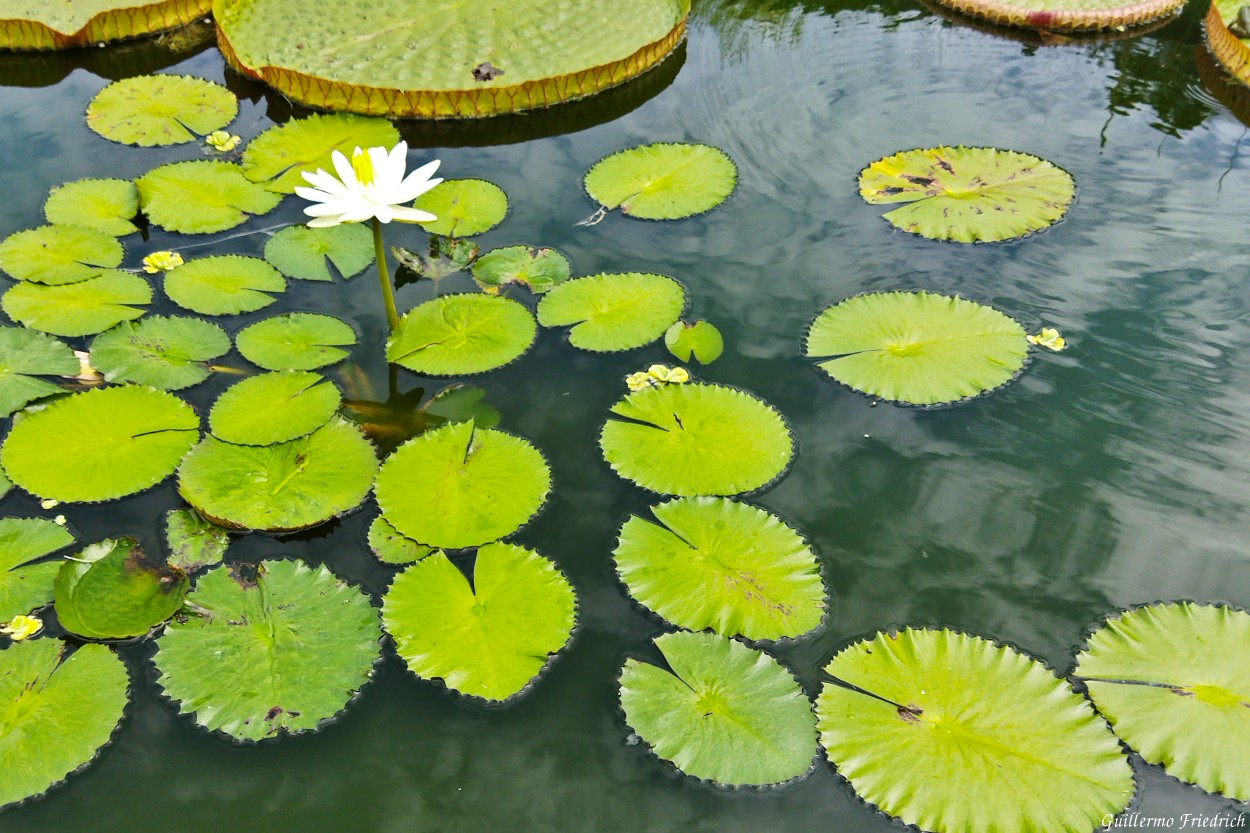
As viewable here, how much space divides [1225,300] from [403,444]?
3.07 m

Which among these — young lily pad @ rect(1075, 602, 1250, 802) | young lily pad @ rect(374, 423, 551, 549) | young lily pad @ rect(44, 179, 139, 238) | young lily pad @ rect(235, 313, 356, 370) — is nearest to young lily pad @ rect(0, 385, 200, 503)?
young lily pad @ rect(235, 313, 356, 370)

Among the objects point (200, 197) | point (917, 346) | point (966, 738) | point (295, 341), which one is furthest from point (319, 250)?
point (966, 738)

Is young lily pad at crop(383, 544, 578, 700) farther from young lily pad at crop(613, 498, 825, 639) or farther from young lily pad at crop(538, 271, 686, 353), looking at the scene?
young lily pad at crop(538, 271, 686, 353)

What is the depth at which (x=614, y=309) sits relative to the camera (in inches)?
127

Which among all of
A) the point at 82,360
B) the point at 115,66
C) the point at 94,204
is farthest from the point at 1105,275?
the point at 115,66

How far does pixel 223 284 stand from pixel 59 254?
27.1 inches

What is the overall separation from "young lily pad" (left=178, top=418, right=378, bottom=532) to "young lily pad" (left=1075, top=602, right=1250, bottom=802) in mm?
2117

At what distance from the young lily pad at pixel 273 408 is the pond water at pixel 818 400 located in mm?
209

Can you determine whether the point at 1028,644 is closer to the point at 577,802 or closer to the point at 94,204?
the point at 577,802

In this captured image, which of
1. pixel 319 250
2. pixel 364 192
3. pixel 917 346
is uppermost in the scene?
pixel 364 192

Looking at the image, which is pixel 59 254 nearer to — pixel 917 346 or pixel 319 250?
pixel 319 250

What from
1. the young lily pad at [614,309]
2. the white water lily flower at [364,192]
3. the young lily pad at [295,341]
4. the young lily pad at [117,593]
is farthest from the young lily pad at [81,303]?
the young lily pad at [614,309]

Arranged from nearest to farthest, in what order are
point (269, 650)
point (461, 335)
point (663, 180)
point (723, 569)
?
point (269, 650) → point (723, 569) → point (461, 335) → point (663, 180)

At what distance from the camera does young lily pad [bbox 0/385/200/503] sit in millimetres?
2621
